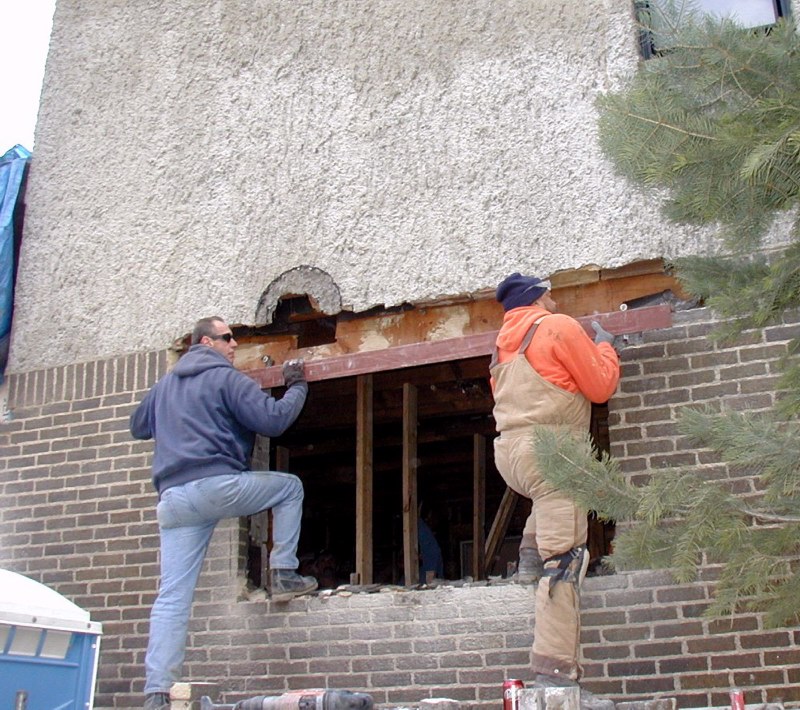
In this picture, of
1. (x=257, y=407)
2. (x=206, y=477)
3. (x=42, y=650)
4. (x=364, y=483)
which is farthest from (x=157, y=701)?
(x=364, y=483)

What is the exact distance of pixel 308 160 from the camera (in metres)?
6.75

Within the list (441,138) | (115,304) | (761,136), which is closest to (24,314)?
(115,304)

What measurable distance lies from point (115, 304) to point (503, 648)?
3.23m

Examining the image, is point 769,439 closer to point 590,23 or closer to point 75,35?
point 590,23

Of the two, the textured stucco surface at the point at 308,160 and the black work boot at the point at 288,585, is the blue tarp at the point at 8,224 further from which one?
the black work boot at the point at 288,585

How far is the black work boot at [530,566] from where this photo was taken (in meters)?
5.46

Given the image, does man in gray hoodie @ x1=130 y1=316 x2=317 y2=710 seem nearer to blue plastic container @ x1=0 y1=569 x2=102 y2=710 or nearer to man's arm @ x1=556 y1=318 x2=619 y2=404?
blue plastic container @ x1=0 y1=569 x2=102 y2=710

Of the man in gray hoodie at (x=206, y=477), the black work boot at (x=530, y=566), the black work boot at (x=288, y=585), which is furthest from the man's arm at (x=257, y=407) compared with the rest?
the black work boot at (x=530, y=566)

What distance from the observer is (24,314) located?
23.8 feet

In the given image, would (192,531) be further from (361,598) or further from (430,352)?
(430,352)

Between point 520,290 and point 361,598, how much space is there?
182 cm

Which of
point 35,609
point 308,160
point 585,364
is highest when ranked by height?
point 308,160

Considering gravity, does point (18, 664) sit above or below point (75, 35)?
below

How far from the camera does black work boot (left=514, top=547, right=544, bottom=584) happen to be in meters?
5.46
